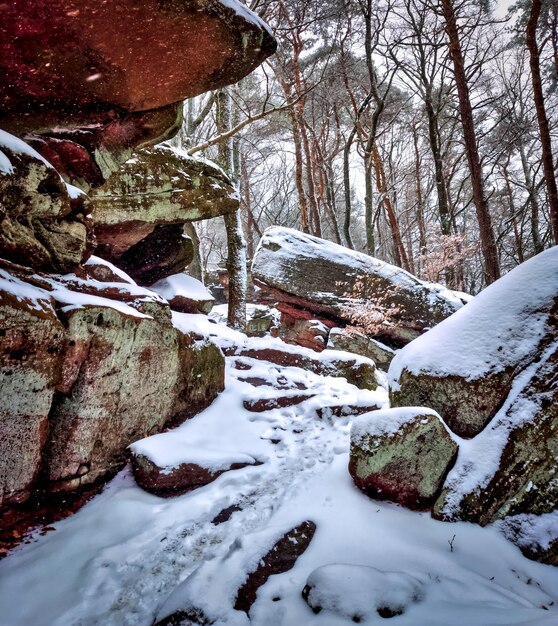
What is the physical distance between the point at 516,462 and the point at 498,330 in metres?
1.27

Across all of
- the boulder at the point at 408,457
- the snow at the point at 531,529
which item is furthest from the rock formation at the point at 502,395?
the boulder at the point at 408,457

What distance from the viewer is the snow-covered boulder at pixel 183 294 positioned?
280 inches

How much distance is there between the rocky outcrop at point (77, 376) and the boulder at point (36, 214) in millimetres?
250

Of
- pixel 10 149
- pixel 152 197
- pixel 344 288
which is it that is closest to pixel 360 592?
pixel 10 149

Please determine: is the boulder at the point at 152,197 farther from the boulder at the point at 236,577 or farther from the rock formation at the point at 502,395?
the boulder at the point at 236,577

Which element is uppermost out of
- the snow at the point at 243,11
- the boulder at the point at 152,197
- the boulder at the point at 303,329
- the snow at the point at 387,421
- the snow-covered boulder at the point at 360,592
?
the snow at the point at 243,11

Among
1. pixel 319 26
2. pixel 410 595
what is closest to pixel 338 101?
pixel 319 26

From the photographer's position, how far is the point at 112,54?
3.59 metres

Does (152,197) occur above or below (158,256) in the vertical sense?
above

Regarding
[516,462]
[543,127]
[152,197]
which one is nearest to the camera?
[516,462]

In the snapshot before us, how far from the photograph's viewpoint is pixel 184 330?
14.9 ft

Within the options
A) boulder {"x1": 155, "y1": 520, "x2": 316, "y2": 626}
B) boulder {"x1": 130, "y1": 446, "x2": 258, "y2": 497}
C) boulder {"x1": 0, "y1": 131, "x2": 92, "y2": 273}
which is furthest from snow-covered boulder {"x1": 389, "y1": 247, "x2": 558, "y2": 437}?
boulder {"x1": 0, "y1": 131, "x2": 92, "y2": 273}

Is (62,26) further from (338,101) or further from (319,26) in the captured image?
(338,101)

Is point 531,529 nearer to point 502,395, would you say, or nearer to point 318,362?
point 502,395
